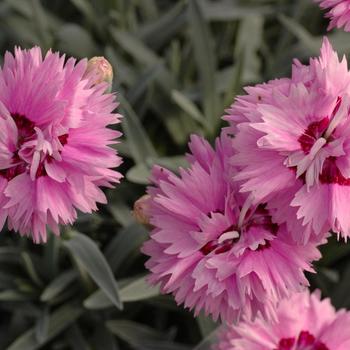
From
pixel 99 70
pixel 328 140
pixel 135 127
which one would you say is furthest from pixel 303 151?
pixel 135 127

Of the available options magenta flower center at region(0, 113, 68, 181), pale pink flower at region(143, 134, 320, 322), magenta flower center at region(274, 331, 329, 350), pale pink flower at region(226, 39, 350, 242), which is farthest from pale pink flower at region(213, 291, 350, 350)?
magenta flower center at region(0, 113, 68, 181)

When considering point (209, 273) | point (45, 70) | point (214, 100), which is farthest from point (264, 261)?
point (214, 100)

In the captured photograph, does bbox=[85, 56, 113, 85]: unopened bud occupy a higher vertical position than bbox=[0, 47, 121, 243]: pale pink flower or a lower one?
higher

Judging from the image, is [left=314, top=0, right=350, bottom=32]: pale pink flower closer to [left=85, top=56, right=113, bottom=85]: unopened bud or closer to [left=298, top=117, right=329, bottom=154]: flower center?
[left=298, top=117, right=329, bottom=154]: flower center

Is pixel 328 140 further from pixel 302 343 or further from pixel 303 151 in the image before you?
pixel 302 343

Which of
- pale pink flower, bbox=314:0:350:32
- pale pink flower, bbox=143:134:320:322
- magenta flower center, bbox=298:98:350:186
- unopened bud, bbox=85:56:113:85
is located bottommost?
pale pink flower, bbox=143:134:320:322

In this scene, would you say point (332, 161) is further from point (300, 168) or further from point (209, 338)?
point (209, 338)

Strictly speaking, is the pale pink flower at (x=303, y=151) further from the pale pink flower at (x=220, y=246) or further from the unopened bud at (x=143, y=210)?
the unopened bud at (x=143, y=210)

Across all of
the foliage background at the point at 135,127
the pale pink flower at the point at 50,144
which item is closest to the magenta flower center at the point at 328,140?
the pale pink flower at the point at 50,144
